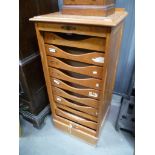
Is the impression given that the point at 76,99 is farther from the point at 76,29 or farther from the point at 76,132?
the point at 76,29

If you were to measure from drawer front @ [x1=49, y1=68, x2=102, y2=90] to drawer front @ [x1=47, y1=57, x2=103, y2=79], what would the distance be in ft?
0.12

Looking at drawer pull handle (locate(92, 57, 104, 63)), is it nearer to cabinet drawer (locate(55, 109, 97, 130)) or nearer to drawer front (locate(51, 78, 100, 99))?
drawer front (locate(51, 78, 100, 99))

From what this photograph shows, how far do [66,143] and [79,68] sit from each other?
0.71 meters

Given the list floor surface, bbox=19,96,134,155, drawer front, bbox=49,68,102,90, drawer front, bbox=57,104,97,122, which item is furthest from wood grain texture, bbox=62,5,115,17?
floor surface, bbox=19,96,134,155

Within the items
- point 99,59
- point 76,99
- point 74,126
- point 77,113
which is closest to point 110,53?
point 99,59

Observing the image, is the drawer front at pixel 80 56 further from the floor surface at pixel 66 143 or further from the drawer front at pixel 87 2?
the floor surface at pixel 66 143

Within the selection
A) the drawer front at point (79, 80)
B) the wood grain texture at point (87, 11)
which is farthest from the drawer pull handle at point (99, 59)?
the wood grain texture at point (87, 11)

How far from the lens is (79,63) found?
36.8 inches

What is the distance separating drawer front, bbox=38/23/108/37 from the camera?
706 millimetres

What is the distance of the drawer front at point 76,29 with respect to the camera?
2.31ft

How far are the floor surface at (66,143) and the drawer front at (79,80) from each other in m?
0.58
